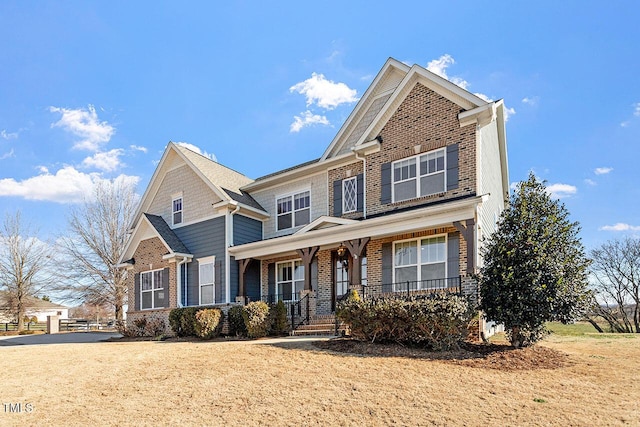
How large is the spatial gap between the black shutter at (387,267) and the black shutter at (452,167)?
9.06 feet

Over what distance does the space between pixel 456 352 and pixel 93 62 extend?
601 inches

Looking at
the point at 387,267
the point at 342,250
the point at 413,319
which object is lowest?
the point at 413,319

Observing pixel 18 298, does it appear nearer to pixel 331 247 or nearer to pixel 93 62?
pixel 93 62

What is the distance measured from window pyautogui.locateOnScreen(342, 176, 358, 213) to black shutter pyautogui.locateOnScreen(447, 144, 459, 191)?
380 centimetres

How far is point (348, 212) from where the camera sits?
1705cm

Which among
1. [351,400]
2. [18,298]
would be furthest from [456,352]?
[18,298]

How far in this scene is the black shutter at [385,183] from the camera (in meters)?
15.7

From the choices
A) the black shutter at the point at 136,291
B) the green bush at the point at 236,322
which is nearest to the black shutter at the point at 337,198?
the green bush at the point at 236,322

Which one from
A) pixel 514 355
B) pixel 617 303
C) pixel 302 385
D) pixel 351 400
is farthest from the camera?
pixel 617 303

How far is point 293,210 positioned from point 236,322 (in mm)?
5141

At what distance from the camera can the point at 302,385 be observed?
761 centimetres

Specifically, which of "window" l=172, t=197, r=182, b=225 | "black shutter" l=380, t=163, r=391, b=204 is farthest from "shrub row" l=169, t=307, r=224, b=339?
"black shutter" l=380, t=163, r=391, b=204

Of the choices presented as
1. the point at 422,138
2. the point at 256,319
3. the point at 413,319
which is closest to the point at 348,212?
the point at 422,138

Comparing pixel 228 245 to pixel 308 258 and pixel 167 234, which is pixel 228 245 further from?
pixel 308 258
